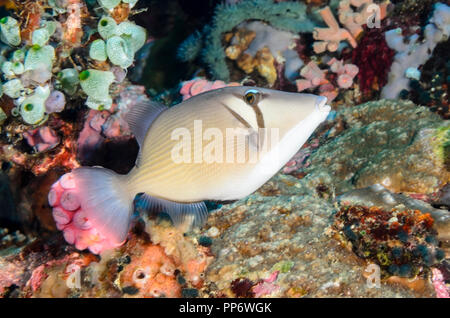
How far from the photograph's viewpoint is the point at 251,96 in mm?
1773

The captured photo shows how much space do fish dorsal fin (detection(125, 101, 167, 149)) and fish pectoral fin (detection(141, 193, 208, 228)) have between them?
41 cm

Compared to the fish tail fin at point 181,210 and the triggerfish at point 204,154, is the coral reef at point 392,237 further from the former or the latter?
the fish tail fin at point 181,210

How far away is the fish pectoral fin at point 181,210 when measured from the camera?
6.47 ft

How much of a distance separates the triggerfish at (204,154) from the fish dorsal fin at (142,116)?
0.11 ft

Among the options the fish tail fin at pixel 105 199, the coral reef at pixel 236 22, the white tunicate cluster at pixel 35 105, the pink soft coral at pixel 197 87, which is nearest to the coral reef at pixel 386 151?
the pink soft coral at pixel 197 87

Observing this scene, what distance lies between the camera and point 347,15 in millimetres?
5137

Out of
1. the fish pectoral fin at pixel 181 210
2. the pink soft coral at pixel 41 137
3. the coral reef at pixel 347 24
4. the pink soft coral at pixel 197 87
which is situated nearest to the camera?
the fish pectoral fin at pixel 181 210

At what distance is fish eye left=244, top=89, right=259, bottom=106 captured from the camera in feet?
5.80

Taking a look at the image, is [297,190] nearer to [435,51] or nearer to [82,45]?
[82,45]

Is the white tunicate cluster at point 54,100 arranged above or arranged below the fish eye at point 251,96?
below

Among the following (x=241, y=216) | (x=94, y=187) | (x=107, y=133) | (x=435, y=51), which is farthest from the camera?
(x=435, y=51)

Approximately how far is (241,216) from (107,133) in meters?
1.94
